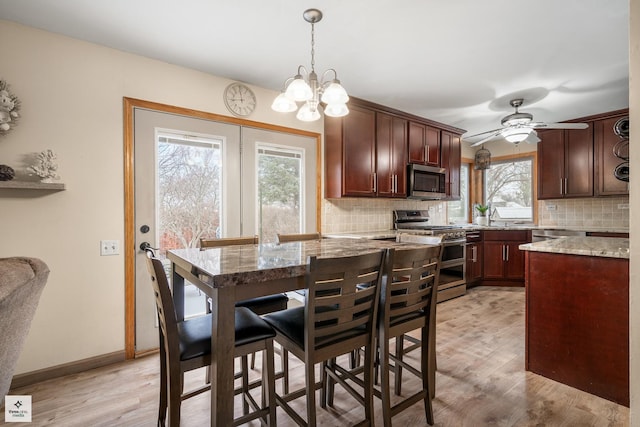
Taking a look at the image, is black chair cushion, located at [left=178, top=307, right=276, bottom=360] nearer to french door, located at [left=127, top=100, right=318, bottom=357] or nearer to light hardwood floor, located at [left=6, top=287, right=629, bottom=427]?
light hardwood floor, located at [left=6, top=287, right=629, bottom=427]

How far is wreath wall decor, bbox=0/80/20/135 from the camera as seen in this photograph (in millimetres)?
1907

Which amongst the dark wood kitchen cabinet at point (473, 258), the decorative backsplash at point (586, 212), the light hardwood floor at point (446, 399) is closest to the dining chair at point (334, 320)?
the light hardwood floor at point (446, 399)

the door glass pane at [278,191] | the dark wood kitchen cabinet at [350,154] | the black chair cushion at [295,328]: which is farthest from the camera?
the dark wood kitchen cabinet at [350,154]

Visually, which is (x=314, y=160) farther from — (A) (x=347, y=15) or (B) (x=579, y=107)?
(B) (x=579, y=107)

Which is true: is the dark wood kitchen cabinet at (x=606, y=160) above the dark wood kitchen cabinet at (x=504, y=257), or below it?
above

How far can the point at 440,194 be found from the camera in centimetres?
Result: 431

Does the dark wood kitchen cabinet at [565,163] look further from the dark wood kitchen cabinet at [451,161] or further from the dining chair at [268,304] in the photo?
the dining chair at [268,304]

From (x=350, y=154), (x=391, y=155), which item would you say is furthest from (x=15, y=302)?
(x=391, y=155)

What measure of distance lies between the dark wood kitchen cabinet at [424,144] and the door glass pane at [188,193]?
8.17 feet

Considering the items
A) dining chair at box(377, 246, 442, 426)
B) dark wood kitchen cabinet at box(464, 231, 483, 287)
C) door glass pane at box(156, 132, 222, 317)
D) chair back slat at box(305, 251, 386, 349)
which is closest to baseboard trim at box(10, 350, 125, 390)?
door glass pane at box(156, 132, 222, 317)

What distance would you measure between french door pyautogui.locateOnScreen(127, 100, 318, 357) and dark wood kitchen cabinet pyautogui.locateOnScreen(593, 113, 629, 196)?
375 cm

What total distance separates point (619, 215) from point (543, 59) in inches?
118

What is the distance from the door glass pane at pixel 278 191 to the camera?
10.2 feet

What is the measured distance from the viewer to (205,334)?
1.30 metres
